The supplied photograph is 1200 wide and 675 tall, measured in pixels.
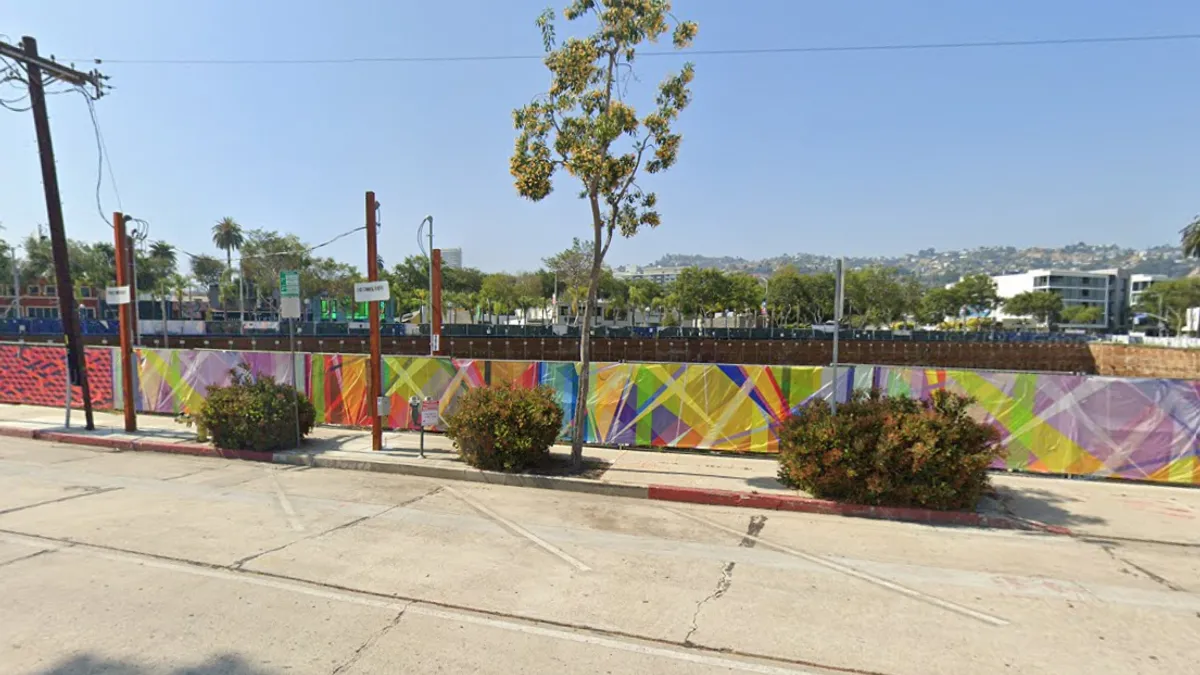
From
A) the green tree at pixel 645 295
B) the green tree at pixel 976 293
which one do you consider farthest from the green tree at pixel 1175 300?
the green tree at pixel 645 295

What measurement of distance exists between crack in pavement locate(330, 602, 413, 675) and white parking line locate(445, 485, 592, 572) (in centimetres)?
161

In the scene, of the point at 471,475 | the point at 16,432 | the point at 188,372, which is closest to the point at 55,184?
the point at 188,372

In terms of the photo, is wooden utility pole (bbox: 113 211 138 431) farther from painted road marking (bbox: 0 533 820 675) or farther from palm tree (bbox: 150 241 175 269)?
palm tree (bbox: 150 241 175 269)

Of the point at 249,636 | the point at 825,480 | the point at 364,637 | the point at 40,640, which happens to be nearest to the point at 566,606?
the point at 364,637

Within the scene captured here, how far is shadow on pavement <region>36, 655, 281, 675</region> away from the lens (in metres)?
3.81

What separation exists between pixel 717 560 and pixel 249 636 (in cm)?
397

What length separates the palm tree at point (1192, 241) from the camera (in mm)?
64438

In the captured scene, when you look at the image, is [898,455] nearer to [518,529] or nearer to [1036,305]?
[518,529]

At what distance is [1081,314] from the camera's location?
5172 inches

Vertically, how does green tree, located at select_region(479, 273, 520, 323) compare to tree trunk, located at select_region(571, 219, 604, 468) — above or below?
above

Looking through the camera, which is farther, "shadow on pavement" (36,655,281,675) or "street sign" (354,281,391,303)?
"street sign" (354,281,391,303)

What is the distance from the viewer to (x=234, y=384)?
11.1 metres

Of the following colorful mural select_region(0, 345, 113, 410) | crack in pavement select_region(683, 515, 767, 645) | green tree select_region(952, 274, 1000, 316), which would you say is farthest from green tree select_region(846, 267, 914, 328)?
crack in pavement select_region(683, 515, 767, 645)

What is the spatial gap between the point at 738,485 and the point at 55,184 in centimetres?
1431
